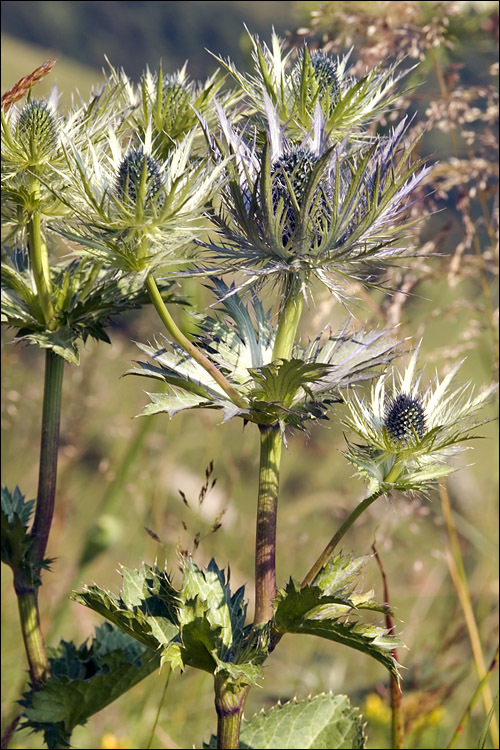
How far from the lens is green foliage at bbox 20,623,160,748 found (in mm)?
1378

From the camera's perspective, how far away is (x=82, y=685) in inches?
54.6

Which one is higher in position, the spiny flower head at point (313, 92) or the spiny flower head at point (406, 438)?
the spiny flower head at point (313, 92)

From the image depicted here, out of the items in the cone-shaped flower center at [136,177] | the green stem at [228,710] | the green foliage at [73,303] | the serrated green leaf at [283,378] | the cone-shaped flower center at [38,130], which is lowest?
the green stem at [228,710]

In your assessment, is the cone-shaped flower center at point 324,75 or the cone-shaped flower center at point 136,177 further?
the cone-shaped flower center at point 324,75

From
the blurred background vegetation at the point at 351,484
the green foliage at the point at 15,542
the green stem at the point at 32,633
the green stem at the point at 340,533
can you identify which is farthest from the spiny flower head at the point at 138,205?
the green stem at the point at 32,633

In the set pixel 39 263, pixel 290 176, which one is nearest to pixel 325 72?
pixel 290 176

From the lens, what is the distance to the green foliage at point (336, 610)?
1060 mm

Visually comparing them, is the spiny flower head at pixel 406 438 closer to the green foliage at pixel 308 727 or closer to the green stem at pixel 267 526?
the green stem at pixel 267 526

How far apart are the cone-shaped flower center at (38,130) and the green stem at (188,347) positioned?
11.9 inches

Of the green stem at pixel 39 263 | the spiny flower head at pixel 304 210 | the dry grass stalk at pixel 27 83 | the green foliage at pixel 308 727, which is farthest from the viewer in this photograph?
the green foliage at pixel 308 727

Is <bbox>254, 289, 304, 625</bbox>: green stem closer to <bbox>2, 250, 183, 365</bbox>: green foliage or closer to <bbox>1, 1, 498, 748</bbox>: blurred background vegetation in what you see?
<bbox>1, 1, 498, 748</bbox>: blurred background vegetation

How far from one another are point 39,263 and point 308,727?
1.04m

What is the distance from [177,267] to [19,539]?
558mm

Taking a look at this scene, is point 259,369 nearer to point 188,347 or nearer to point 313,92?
point 188,347
